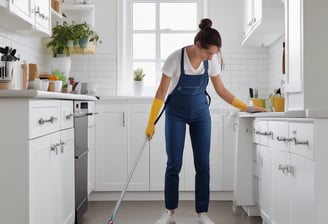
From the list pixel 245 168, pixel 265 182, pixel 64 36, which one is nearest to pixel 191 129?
pixel 265 182

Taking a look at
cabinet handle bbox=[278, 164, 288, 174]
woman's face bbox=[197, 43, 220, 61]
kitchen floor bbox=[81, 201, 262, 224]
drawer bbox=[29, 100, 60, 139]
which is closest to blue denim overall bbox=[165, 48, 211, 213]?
woman's face bbox=[197, 43, 220, 61]

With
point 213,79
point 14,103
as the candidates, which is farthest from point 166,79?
point 14,103

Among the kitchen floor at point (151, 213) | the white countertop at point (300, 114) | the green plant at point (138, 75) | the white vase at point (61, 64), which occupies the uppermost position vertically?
the white vase at point (61, 64)

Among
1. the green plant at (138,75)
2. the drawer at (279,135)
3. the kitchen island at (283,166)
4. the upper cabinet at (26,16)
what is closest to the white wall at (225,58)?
the green plant at (138,75)

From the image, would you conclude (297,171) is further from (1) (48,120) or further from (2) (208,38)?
(1) (48,120)

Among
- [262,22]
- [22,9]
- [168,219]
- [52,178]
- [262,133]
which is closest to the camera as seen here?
[52,178]

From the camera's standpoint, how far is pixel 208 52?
3312mm

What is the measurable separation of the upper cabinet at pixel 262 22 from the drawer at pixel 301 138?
140 centimetres

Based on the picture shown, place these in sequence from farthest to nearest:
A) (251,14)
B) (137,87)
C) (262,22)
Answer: (137,87) < (251,14) < (262,22)

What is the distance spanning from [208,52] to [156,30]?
207cm

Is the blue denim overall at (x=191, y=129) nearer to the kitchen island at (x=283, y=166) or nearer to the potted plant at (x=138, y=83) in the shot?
the kitchen island at (x=283, y=166)

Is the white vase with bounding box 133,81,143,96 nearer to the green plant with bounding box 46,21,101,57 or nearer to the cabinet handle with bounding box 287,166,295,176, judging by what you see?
the green plant with bounding box 46,21,101,57

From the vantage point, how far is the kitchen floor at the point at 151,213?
383cm

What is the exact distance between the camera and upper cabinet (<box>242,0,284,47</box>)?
371cm
